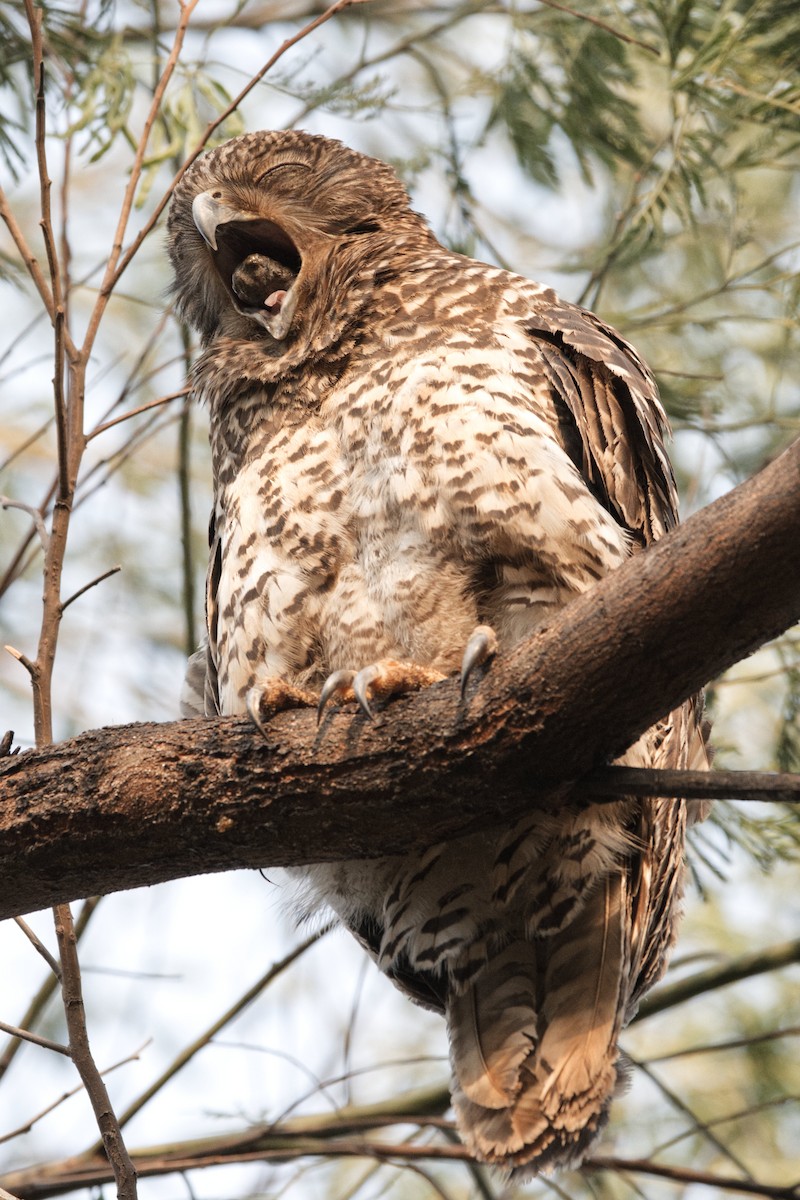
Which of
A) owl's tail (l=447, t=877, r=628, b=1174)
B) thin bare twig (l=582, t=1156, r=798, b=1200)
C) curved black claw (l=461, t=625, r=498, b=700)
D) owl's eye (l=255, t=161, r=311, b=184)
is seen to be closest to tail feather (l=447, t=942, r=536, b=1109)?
owl's tail (l=447, t=877, r=628, b=1174)

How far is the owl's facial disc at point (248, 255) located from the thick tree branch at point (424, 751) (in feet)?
5.54

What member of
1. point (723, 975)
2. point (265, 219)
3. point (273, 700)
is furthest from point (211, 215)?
point (723, 975)

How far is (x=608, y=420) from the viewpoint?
130 inches

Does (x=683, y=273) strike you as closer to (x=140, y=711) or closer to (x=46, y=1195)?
(x=140, y=711)

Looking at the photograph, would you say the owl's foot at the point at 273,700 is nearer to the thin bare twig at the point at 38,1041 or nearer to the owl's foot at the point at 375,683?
the owl's foot at the point at 375,683

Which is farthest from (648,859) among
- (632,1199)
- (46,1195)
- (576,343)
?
(632,1199)

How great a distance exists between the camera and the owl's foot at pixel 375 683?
2639 mm

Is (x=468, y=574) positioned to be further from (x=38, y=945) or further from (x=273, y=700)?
(x=38, y=945)

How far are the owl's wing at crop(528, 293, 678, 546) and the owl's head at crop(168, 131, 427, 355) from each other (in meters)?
0.81

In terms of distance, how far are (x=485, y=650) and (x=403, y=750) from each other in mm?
233

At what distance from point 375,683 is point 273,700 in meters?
0.24

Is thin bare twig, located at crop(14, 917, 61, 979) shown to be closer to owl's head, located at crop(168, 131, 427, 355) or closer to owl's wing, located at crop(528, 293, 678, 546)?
owl's wing, located at crop(528, 293, 678, 546)

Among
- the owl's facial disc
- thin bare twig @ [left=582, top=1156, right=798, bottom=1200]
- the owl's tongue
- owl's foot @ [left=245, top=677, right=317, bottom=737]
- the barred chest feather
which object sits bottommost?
thin bare twig @ [left=582, top=1156, right=798, bottom=1200]

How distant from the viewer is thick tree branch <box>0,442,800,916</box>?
7.09 feet
